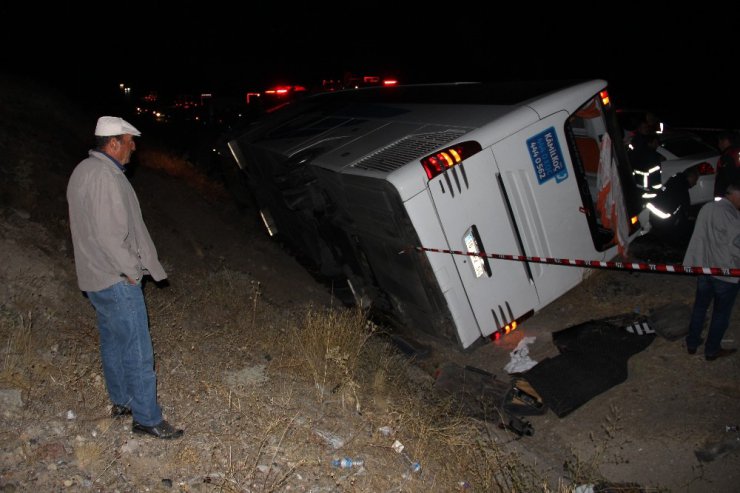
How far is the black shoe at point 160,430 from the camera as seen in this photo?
3463 millimetres

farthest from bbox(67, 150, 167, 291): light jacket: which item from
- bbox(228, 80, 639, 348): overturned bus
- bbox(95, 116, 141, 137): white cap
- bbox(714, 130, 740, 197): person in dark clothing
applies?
bbox(714, 130, 740, 197): person in dark clothing

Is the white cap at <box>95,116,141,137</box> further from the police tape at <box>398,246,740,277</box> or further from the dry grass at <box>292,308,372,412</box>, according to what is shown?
the police tape at <box>398,246,740,277</box>

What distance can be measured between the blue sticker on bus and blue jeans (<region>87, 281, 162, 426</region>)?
353cm

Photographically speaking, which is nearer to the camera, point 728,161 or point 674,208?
point 728,161

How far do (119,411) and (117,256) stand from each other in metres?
1.07

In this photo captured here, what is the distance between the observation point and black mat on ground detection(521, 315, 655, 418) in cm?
498

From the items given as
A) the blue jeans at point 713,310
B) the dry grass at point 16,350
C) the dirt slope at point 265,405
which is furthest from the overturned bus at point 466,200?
the dry grass at point 16,350

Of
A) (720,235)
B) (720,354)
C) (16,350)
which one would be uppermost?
(16,350)

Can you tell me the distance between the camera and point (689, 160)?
8883 mm

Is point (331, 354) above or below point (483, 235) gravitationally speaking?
above

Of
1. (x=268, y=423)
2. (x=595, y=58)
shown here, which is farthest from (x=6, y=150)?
(x=595, y=58)

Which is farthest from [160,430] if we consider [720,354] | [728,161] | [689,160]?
[689,160]

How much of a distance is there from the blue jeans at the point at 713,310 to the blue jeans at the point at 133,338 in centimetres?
431

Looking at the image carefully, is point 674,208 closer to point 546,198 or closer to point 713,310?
point 713,310
